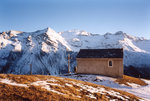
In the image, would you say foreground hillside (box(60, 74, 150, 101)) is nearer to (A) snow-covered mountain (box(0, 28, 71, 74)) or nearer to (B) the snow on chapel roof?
(B) the snow on chapel roof

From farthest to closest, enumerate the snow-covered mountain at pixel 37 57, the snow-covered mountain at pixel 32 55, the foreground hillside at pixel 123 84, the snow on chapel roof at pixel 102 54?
1. the snow-covered mountain at pixel 37 57
2. the snow-covered mountain at pixel 32 55
3. the snow on chapel roof at pixel 102 54
4. the foreground hillside at pixel 123 84

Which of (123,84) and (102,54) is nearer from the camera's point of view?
(123,84)

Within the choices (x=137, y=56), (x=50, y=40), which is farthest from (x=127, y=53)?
(x=50, y=40)

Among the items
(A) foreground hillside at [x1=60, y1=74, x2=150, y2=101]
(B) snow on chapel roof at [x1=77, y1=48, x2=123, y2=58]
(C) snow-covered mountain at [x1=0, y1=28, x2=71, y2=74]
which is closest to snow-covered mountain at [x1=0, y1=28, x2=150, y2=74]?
(C) snow-covered mountain at [x1=0, y1=28, x2=71, y2=74]

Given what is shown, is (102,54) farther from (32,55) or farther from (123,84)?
(32,55)

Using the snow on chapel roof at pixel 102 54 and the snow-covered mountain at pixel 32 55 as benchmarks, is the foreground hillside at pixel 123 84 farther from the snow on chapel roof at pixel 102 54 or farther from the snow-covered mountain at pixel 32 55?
the snow-covered mountain at pixel 32 55

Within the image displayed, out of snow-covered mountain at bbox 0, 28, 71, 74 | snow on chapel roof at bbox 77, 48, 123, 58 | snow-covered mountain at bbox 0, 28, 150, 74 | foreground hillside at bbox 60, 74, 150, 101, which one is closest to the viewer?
foreground hillside at bbox 60, 74, 150, 101

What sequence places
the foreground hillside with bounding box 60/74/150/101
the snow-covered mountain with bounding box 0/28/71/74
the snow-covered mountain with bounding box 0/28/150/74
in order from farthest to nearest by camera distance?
1. the snow-covered mountain with bounding box 0/28/150/74
2. the snow-covered mountain with bounding box 0/28/71/74
3. the foreground hillside with bounding box 60/74/150/101

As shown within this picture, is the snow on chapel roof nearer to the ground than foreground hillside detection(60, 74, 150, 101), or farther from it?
farther from it

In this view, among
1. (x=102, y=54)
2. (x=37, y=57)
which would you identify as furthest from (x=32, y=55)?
(x=102, y=54)

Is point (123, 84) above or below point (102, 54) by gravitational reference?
below

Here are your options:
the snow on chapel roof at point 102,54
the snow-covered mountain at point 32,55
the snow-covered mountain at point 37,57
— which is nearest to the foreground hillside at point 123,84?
the snow on chapel roof at point 102,54

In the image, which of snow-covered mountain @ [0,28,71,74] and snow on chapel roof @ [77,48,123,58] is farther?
snow-covered mountain @ [0,28,71,74]

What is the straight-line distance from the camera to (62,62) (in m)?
144
